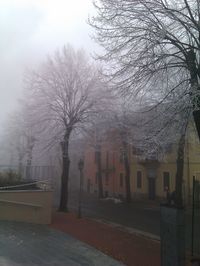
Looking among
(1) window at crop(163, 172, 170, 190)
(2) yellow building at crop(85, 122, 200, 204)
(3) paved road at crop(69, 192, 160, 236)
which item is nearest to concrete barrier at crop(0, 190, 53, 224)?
(3) paved road at crop(69, 192, 160, 236)

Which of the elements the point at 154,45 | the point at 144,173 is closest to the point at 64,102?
the point at 154,45

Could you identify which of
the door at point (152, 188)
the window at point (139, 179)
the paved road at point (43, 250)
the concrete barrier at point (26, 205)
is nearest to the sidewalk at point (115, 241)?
the paved road at point (43, 250)

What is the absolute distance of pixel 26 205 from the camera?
20.7 m

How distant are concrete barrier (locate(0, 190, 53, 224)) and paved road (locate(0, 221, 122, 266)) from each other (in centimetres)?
183

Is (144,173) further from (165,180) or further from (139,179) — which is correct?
(165,180)

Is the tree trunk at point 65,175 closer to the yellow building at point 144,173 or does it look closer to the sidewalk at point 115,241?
the sidewalk at point 115,241

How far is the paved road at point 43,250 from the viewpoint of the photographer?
12.2 meters

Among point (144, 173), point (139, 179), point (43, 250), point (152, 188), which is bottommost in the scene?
point (43, 250)

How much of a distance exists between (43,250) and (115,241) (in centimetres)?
380

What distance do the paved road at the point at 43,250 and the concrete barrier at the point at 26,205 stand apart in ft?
5.99

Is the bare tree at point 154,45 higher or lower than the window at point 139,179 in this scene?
higher

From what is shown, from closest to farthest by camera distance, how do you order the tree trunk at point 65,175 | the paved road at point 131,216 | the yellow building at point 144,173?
the paved road at point 131,216 < the tree trunk at point 65,175 < the yellow building at point 144,173

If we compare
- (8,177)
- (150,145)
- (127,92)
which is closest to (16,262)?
(127,92)

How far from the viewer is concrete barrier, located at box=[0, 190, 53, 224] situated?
2030cm
